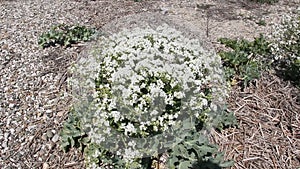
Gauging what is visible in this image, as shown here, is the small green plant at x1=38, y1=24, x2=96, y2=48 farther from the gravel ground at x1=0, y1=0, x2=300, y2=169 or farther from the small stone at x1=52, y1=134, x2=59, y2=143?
the small stone at x1=52, y1=134, x2=59, y2=143

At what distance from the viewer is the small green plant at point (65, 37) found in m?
4.38

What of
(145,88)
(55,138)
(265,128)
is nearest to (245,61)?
(265,128)

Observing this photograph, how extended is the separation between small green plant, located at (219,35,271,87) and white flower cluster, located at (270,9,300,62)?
0.48 feet

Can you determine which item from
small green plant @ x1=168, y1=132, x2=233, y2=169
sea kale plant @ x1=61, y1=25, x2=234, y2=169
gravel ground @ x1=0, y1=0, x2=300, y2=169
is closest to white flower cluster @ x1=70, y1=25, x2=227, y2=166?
sea kale plant @ x1=61, y1=25, x2=234, y2=169

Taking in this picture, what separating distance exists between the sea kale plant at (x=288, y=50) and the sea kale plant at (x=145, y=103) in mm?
1234

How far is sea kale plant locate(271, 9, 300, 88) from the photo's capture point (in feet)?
12.0

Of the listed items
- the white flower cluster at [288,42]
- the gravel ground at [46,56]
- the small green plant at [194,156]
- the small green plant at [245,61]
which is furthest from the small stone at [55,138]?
the white flower cluster at [288,42]

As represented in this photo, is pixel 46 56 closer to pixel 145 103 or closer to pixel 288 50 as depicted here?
pixel 145 103

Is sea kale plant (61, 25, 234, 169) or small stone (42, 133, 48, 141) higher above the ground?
sea kale plant (61, 25, 234, 169)

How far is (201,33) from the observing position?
4.77m

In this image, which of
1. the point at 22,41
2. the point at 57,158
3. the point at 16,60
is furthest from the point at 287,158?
the point at 22,41

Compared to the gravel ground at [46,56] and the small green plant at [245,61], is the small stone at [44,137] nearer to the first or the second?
the gravel ground at [46,56]

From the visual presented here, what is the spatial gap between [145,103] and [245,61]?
1921 mm

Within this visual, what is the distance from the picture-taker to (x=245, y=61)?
3.71 m
